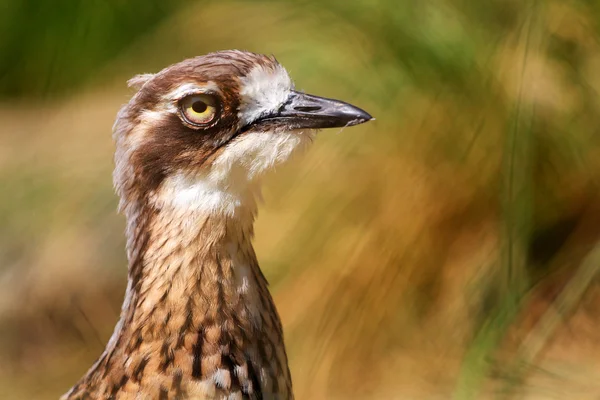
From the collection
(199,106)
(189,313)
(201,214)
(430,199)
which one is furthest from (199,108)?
(430,199)

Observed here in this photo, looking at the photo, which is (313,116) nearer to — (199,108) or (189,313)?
(199,108)

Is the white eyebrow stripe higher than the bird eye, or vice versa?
the white eyebrow stripe

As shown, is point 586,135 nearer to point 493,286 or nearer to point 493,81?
point 493,81

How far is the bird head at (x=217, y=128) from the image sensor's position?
2469 millimetres

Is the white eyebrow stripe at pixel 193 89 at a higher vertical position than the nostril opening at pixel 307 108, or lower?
higher


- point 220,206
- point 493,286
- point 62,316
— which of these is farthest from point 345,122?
point 62,316

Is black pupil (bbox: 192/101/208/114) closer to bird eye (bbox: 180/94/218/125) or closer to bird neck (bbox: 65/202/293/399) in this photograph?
bird eye (bbox: 180/94/218/125)

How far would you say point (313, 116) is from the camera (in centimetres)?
251

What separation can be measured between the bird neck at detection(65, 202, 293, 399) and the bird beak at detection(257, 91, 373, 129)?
26 cm

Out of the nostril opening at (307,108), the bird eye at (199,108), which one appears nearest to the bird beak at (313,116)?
the nostril opening at (307,108)

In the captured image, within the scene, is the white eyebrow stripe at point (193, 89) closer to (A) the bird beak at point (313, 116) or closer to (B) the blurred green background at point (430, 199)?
(A) the bird beak at point (313, 116)

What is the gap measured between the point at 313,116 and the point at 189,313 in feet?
1.93

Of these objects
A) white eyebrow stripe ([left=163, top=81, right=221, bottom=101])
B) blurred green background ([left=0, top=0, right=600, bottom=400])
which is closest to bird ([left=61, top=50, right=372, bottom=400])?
white eyebrow stripe ([left=163, top=81, right=221, bottom=101])

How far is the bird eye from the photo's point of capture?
2.47 metres
